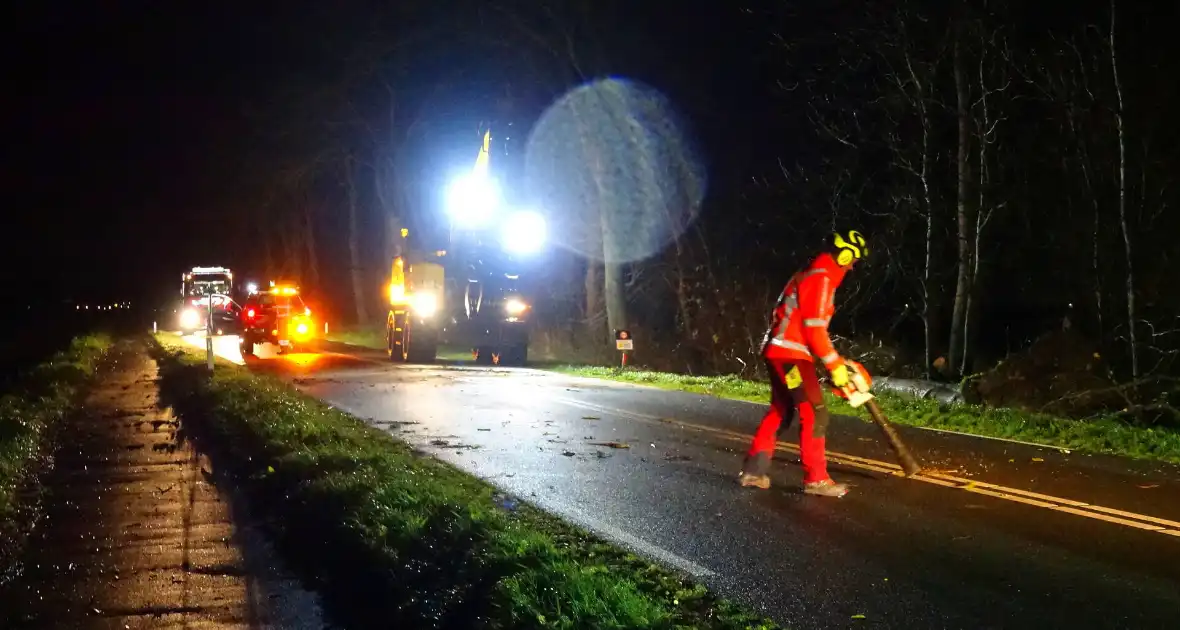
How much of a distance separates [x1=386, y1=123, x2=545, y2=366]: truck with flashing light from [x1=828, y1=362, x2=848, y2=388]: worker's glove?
54.8 feet

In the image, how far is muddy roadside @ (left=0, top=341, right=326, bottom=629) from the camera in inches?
264

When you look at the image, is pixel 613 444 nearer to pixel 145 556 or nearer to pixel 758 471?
pixel 758 471

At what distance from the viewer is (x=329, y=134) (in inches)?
1746

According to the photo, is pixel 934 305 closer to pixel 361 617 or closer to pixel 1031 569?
pixel 1031 569

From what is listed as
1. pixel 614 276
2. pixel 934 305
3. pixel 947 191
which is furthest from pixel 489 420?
pixel 614 276

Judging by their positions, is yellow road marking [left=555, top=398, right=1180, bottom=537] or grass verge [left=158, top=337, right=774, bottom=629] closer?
grass verge [left=158, top=337, right=774, bottom=629]

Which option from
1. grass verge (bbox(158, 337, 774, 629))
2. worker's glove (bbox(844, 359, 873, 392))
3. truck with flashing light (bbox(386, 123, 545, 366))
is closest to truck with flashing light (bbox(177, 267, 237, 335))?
truck with flashing light (bbox(386, 123, 545, 366))

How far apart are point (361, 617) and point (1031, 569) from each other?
399cm

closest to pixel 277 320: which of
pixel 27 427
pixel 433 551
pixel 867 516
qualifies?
pixel 27 427

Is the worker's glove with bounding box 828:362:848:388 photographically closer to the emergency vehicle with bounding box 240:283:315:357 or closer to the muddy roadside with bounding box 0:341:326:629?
the muddy roadside with bounding box 0:341:326:629

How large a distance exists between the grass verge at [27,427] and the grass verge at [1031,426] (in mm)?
9780

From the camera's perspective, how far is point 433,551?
21.7 feet

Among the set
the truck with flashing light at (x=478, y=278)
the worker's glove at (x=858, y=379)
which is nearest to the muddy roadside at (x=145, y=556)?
the worker's glove at (x=858, y=379)

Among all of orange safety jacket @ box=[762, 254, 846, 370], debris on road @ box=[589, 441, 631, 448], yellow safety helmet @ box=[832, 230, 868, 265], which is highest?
yellow safety helmet @ box=[832, 230, 868, 265]
